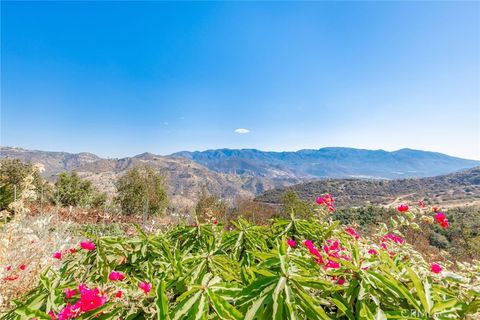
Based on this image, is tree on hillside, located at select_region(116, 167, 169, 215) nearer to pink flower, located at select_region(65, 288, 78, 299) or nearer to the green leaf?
pink flower, located at select_region(65, 288, 78, 299)

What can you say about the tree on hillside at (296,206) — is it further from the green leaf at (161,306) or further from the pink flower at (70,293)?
the green leaf at (161,306)

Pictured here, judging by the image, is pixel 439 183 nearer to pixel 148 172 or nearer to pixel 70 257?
pixel 148 172

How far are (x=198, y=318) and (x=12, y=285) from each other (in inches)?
137

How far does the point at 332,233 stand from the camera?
2.66 m

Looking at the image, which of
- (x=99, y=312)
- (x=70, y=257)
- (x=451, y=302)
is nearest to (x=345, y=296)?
(x=451, y=302)

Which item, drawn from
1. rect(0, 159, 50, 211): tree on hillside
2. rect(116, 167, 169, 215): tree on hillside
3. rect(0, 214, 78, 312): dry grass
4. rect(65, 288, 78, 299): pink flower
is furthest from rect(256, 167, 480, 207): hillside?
rect(65, 288, 78, 299): pink flower

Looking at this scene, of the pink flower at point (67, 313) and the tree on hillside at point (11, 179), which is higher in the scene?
the pink flower at point (67, 313)

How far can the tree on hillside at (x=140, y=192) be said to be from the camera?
20.8 meters

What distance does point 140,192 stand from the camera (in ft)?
70.1

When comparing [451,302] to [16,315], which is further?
[16,315]

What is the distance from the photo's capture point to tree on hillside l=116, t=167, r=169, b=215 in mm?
20844

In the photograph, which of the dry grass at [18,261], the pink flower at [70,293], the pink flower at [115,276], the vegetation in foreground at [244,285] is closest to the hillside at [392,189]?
the dry grass at [18,261]

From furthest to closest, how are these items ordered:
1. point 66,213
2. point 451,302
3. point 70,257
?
1. point 66,213
2. point 70,257
3. point 451,302

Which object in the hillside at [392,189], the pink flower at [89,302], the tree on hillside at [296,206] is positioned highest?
the pink flower at [89,302]
